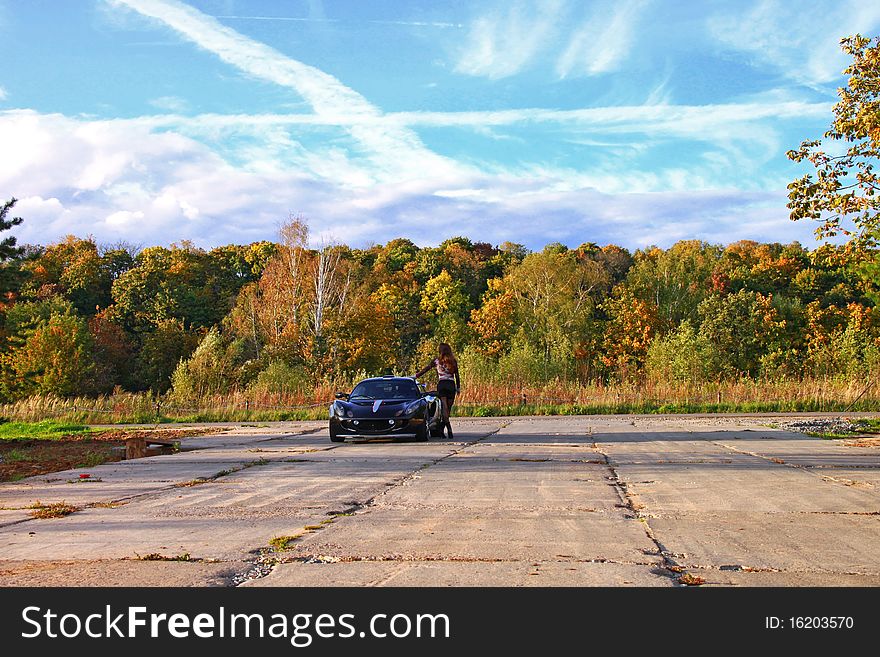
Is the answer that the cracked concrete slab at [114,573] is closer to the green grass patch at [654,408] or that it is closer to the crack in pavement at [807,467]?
the crack in pavement at [807,467]

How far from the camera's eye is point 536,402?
115 ft

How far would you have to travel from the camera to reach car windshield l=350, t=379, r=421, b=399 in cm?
1844

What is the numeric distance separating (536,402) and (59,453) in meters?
22.0

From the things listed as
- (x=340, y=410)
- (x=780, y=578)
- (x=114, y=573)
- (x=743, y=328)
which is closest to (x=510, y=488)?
(x=780, y=578)

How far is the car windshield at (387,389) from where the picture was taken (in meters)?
18.4

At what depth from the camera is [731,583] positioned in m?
5.19

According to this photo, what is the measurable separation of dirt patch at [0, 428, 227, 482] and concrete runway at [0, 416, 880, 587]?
0.83 meters

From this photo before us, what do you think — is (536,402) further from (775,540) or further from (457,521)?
(775,540)

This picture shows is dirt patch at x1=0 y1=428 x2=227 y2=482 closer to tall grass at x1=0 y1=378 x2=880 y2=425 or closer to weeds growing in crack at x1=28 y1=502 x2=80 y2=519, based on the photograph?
weeds growing in crack at x1=28 y1=502 x2=80 y2=519

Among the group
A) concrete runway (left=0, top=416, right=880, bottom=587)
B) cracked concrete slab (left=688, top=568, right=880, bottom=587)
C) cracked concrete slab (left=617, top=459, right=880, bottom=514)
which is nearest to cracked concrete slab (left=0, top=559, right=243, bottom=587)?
concrete runway (left=0, top=416, right=880, bottom=587)

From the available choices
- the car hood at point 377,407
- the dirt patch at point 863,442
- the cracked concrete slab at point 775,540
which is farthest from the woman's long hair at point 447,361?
the cracked concrete slab at point 775,540
